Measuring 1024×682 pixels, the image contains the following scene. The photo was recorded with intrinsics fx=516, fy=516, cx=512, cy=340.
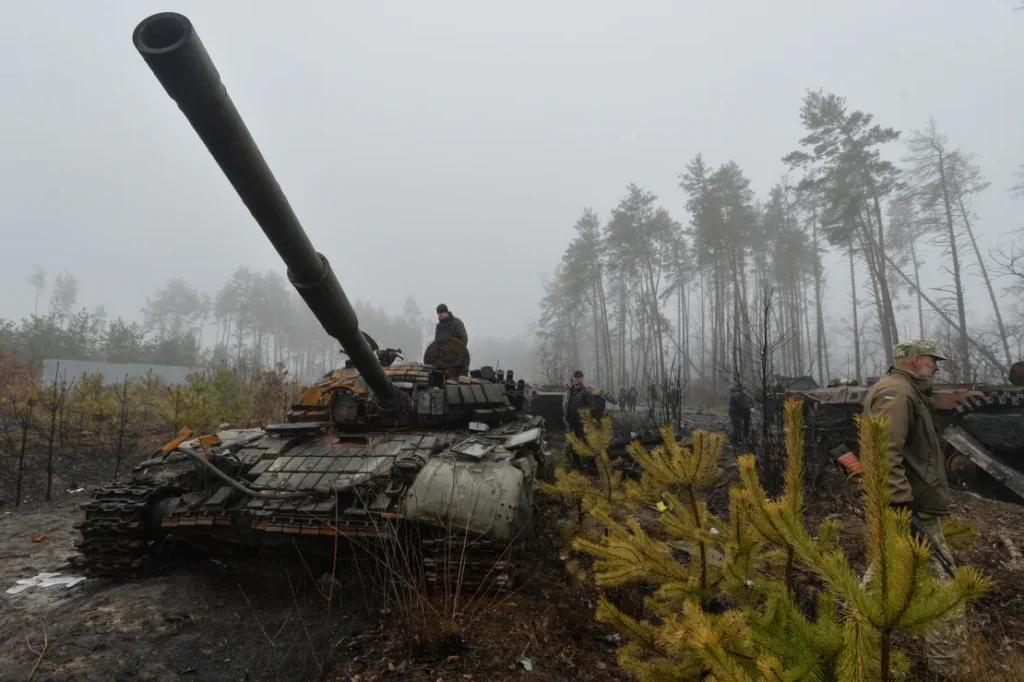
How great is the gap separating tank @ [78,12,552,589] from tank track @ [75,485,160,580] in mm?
12

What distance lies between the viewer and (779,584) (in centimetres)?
225

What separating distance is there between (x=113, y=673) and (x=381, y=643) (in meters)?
1.81

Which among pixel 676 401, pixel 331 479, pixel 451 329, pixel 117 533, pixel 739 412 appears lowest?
pixel 117 533

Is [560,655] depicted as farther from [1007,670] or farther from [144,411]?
[144,411]

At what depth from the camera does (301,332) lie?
59.8 m

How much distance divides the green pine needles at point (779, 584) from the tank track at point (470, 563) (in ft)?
4.74

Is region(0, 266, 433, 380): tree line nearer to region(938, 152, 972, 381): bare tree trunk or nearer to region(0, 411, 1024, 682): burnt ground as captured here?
region(0, 411, 1024, 682): burnt ground

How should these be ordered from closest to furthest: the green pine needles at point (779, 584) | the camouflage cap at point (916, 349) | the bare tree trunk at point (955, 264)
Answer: the green pine needles at point (779, 584) → the camouflage cap at point (916, 349) → the bare tree trunk at point (955, 264)

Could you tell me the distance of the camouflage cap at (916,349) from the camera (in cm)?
338

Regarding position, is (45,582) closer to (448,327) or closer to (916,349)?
(448,327)

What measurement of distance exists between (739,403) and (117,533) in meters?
10.8

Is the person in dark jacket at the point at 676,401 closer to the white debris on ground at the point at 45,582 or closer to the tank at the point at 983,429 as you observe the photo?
the tank at the point at 983,429

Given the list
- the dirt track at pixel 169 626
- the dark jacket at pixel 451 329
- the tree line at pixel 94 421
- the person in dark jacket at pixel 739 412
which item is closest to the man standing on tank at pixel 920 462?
the dirt track at pixel 169 626

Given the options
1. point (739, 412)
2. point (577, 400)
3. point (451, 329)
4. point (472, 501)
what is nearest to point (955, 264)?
point (739, 412)
